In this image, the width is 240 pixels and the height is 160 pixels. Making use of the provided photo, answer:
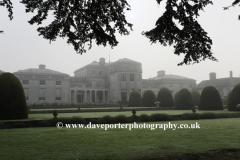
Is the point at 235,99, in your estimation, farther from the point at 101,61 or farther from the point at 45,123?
the point at 101,61

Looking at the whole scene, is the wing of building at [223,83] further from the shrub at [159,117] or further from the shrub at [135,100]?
the shrub at [159,117]

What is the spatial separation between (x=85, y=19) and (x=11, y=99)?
434 inches

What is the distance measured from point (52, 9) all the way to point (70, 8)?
0.43 meters

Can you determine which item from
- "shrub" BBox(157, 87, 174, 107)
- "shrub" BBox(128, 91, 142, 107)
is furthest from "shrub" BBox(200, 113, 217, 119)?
"shrub" BBox(128, 91, 142, 107)

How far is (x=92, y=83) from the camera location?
5216 cm

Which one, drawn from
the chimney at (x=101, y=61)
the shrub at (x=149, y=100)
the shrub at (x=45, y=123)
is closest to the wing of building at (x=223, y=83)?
the shrub at (x=149, y=100)

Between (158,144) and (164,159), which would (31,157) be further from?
(158,144)

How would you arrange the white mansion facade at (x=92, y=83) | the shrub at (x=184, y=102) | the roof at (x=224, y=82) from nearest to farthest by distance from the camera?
the shrub at (x=184, y=102)
the white mansion facade at (x=92, y=83)
the roof at (x=224, y=82)

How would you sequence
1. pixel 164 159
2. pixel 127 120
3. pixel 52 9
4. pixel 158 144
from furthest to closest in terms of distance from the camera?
pixel 127 120 < pixel 158 144 < pixel 52 9 < pixel 164 159

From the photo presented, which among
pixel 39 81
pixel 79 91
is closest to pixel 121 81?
pixel 79 91

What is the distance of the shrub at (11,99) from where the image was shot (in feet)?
47.7

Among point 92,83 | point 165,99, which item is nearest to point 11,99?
point 165,99

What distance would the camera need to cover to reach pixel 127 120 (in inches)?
555

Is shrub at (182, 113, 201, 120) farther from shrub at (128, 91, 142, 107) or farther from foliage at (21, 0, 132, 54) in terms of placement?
shrub at (128, 91, 142, 107)
